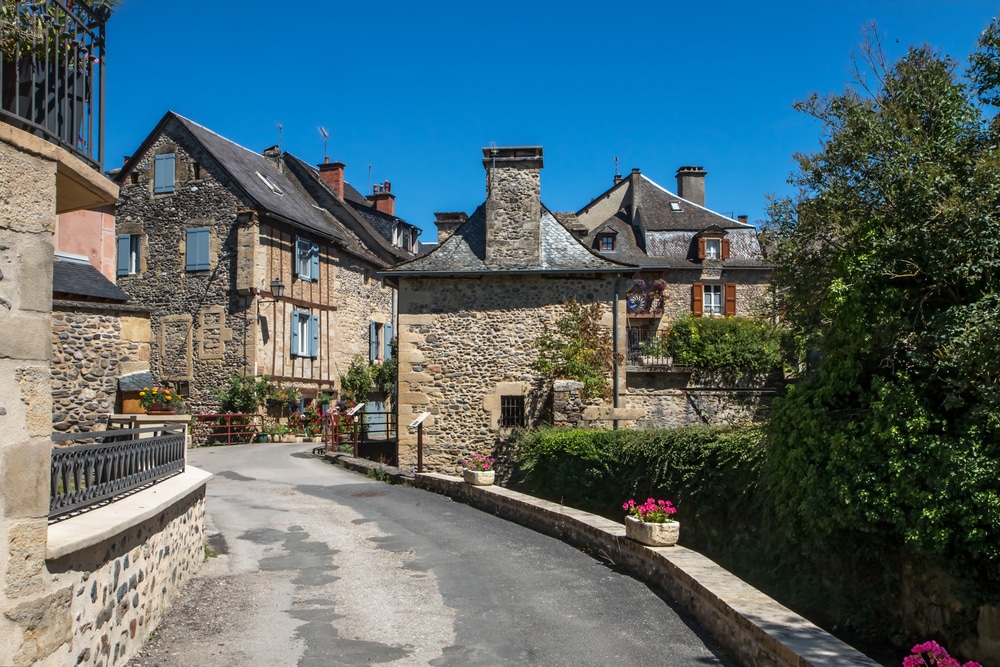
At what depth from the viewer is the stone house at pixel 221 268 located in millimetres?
24547

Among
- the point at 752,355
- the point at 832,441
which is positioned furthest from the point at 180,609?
the point at 752,355

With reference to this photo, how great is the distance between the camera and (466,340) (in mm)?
18203

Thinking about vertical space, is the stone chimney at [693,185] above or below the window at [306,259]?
above

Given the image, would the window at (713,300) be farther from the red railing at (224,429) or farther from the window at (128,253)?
the window at (128,253)

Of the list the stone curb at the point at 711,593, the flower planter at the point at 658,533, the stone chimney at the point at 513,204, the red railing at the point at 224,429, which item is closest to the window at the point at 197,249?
the red railing at the point at 224,429

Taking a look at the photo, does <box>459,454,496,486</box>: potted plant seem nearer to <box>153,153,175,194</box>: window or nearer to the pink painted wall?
the pink painted wall

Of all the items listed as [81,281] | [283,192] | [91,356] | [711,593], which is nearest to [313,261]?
[283,192]

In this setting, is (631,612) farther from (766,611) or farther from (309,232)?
(309,232)

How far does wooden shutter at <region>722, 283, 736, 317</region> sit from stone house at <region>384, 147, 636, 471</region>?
13.6m

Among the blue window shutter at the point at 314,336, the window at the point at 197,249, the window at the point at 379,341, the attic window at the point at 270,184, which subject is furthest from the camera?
the window at the point at 379,341

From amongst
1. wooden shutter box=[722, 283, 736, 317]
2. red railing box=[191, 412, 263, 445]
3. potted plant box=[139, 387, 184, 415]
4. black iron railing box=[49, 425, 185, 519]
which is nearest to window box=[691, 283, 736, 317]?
wooden shutter box=[722, 283, 736, 317]

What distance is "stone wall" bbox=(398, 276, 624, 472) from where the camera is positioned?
18.1 meters

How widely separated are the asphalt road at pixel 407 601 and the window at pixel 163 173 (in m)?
15.6

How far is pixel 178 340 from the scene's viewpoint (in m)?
25.3
